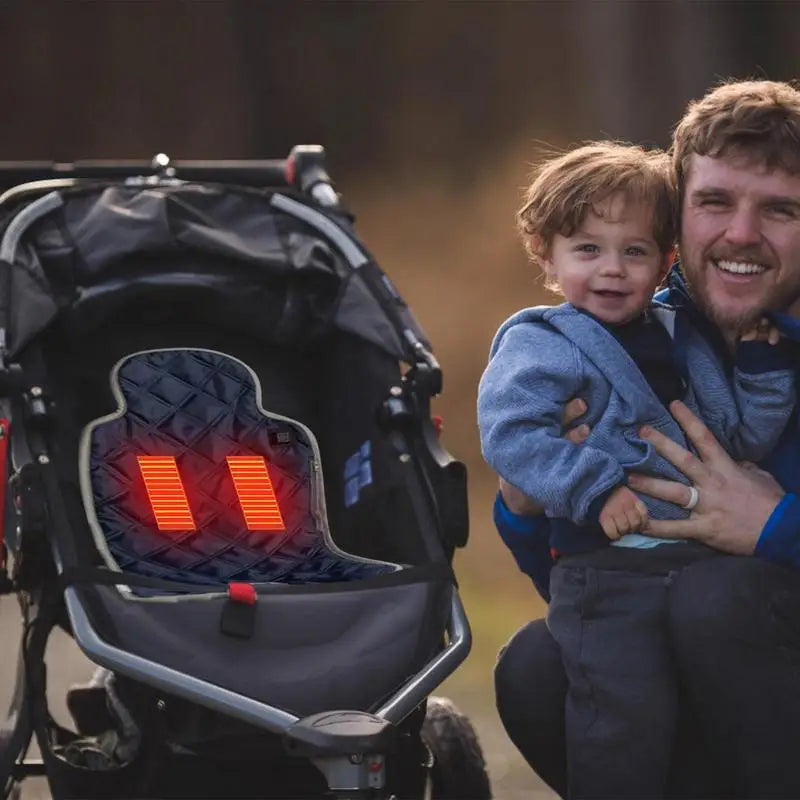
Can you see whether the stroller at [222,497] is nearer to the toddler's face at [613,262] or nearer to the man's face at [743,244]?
the toddler's face at [613,262]

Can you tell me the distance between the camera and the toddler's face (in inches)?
149

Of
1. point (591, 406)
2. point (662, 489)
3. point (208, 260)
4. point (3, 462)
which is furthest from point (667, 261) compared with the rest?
point (3, 462)

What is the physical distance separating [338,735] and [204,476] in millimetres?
1113

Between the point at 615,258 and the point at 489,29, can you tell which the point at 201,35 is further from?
the point at 615,258

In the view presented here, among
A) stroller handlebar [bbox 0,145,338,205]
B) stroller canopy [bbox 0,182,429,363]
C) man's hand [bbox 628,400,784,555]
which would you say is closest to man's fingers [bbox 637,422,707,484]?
man's hand [bbox 628,400,784,555]

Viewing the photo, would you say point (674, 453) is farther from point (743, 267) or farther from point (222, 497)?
point (222, 497)

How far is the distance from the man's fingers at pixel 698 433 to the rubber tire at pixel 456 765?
1.02 metres

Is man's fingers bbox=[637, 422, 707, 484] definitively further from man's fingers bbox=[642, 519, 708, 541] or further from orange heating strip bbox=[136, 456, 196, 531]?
orange heating strip bbox=[136, 456, 196, 531]

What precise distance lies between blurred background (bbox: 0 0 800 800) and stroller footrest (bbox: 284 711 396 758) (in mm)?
5088

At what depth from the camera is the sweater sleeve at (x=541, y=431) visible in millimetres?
3672

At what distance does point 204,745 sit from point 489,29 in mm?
8927

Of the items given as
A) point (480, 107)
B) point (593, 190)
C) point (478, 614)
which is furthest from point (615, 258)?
point (480, 107)

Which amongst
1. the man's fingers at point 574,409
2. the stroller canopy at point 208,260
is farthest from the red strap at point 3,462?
the man's fingers at point 574,409

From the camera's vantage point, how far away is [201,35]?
522 inches
